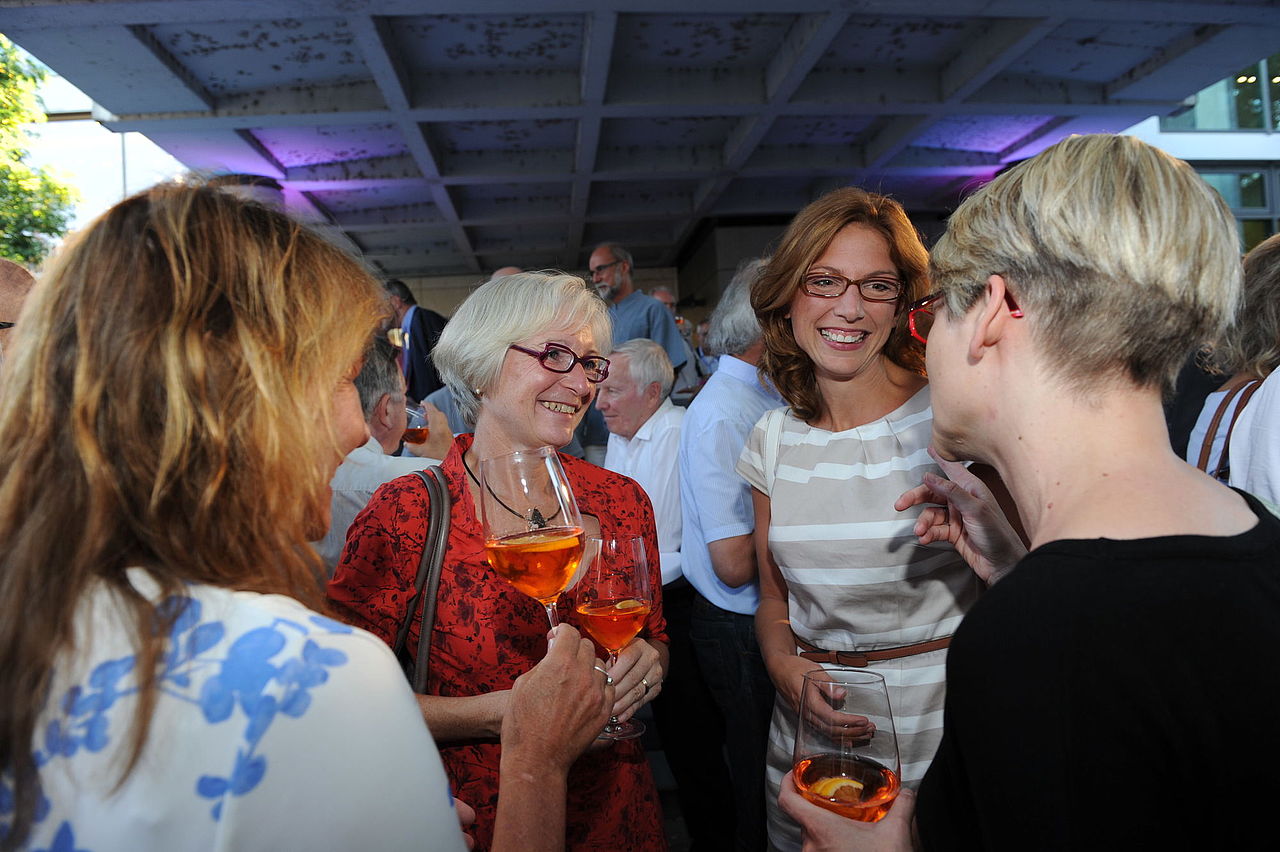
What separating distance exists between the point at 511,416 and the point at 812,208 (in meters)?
1.03

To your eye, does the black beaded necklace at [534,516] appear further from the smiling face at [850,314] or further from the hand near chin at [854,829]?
the smiling face at [850,314]

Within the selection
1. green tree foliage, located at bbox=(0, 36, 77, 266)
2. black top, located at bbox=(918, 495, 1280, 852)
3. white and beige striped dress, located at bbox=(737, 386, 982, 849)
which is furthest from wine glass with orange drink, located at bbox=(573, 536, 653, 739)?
green tree foliage, located at bbox=(0, 36, 77, 266)

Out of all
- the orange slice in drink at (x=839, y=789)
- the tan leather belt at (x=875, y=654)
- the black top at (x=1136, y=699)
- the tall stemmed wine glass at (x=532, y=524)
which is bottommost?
the orange slice in drink at (x=839, y=789)

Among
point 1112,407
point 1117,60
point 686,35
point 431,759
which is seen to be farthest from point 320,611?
point 1117,60

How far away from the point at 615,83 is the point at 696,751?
22.1 feet

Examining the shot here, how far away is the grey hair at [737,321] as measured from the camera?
355cm

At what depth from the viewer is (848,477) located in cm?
210

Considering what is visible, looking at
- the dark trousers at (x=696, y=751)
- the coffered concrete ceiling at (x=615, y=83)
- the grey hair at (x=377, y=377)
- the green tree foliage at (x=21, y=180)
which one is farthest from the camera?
the green tree foliage at (x=21, y=180)

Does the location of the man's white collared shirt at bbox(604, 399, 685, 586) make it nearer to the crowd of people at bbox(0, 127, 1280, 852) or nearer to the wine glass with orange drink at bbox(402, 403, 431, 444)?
the wine glass with orange drink at bbox(402, 403, 431, 444)

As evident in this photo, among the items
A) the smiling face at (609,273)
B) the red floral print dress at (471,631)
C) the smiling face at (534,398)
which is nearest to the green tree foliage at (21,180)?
the smiling face at (609,273)

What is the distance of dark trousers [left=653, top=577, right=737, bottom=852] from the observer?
3363 millimetres

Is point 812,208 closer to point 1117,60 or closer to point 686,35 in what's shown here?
point 686,35

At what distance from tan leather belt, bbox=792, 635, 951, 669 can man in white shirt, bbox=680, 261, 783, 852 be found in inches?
32.4

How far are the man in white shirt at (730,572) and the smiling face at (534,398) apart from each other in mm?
875
